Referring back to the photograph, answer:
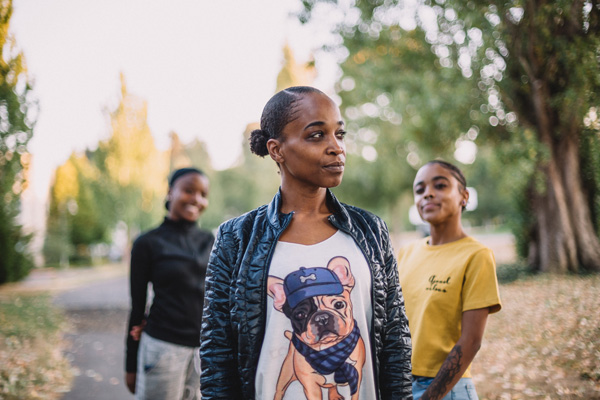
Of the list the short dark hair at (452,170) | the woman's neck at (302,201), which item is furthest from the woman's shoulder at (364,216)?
the short dark hair at (452,170)

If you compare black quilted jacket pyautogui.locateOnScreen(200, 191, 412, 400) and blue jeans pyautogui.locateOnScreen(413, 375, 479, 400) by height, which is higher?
black quilted jacket pyautogui.locateOnScreen(200, 191, 412, 400)

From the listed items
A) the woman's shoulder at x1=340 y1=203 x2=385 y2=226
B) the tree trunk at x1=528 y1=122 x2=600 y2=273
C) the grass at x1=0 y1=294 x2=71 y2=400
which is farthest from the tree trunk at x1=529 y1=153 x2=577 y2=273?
the grass at x1=0 y1=294 x2=71 y2=400

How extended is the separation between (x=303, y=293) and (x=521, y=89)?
152 inches

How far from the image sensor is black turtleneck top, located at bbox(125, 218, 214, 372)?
282 centimetres

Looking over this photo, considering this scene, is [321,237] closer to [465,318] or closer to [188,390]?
[465,318]

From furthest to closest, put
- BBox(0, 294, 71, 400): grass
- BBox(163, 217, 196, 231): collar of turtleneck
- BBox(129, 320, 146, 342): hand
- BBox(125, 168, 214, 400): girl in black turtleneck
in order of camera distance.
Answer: BBox(0, 294, 71, 400): grass, BBox(163, 217, 196, 231): collar of turtleneck, BBox(129, 320, 146, 342): hand, BBox(125, 168, 214, 400): girl in black turtleneck

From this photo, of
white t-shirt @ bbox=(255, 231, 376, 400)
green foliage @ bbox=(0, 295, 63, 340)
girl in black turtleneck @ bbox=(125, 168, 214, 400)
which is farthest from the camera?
green foliage @ bbox=(0, 295, 63, 340)

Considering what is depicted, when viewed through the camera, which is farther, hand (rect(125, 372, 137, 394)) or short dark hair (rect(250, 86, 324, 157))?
hand (rect(125, 372, 137, 394))

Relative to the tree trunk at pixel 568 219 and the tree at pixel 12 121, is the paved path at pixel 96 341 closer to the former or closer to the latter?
the tree at pixel 12 121

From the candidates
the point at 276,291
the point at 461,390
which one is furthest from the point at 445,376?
the point at 276,291

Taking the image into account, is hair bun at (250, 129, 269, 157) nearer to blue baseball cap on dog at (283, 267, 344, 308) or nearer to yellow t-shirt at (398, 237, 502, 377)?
blue baseball cap on dog at (283, 267, 344, 308)

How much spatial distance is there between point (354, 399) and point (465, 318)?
2.44ft

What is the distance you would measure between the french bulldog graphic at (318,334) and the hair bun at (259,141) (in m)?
0.58

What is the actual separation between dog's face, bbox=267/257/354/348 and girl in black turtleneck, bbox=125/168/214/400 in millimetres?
1629
